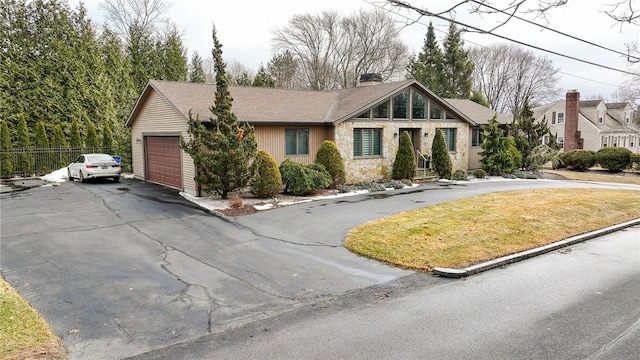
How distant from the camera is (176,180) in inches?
729

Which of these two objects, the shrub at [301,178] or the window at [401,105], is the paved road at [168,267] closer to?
the shrub at [301,178]

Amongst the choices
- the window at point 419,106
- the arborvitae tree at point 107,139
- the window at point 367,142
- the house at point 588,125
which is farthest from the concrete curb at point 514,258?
the house at point 588,125

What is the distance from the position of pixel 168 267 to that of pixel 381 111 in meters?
15.0

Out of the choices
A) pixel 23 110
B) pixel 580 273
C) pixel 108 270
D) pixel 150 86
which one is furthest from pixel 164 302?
pixel 23 110

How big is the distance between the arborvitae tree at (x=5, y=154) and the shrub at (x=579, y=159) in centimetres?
3521

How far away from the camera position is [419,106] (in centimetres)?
2236

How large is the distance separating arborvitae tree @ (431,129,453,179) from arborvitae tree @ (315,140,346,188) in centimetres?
635

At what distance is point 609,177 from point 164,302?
90.7 ft

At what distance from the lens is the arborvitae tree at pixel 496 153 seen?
23.6 metres

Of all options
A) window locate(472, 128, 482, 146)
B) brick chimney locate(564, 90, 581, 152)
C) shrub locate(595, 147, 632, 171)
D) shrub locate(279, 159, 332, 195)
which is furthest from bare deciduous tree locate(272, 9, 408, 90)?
shrub locate(279, 159, 332, 195)

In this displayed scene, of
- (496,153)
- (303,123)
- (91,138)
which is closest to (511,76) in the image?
(496,153)

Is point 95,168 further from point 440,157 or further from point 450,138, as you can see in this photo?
point 450,138

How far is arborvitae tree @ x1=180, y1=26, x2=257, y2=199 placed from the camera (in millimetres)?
14406

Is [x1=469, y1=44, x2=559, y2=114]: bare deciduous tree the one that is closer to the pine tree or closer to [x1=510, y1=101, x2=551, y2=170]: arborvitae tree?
[x1=510, y1=101, x2=551, y2=170]: arborvitae tree
